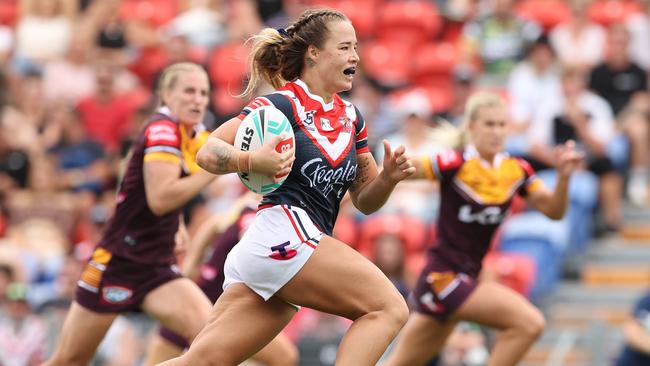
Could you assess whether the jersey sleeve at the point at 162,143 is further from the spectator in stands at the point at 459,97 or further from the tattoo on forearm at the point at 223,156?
the spectator in stands at the point at 459,97

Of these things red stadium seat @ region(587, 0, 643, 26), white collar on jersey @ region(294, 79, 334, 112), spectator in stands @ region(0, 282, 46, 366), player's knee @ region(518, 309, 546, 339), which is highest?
white collar on jersey @ region(294, 79, 334, 112)

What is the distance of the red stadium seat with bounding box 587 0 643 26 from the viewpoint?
1571 centimetres

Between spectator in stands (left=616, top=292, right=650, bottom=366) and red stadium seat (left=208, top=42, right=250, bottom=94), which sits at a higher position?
red stadium seat (left=208, top=42, right=250, bottom=94)

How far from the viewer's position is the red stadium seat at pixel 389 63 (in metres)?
16.4

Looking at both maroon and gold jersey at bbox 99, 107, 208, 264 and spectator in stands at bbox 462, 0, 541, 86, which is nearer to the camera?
maroon and gold jersey at bbox 99, 107, 208, 264

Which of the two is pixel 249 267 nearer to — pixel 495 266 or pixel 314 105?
pixel 314 105

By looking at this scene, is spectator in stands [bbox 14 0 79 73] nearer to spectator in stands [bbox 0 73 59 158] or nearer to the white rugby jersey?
spectator in stands [bbox 0 73 59 158]

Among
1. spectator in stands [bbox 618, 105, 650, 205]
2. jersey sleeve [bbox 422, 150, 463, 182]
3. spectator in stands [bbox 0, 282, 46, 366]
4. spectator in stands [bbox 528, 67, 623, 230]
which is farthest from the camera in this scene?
spectator in stands [bbox 618, 105, 650, 205]

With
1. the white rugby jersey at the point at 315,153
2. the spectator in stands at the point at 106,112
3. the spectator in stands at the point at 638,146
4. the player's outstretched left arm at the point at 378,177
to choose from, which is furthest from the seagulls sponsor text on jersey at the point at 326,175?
the spectator in stands at the point at 106,112

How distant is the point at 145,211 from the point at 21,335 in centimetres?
451

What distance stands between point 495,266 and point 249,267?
6.30m

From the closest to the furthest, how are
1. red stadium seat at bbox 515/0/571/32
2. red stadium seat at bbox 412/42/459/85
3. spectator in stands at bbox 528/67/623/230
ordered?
spectator in stands at bbox 528/67/623/230 → red stadium seat at bbox 515/0/571/32 → red stadium seat at bbox 412/42/459/85

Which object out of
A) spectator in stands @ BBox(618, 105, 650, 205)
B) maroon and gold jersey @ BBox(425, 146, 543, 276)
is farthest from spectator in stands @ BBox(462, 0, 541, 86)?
maroon and gold jersey @ BBox(425, 146, 543, 276)

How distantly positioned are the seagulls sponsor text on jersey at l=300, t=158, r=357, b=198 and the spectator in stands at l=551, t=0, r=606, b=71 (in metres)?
8.91
